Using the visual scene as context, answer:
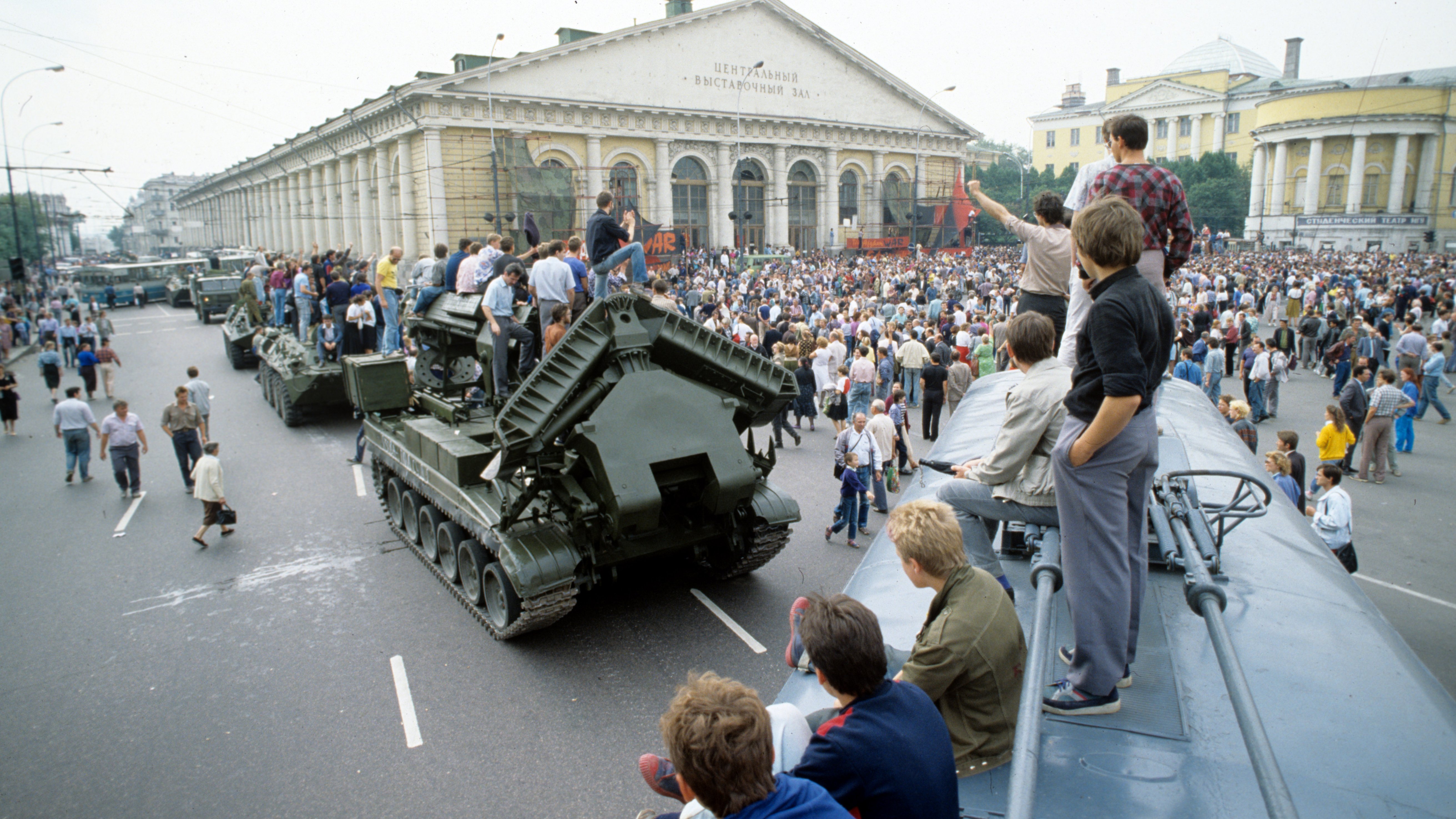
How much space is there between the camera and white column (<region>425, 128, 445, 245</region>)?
3884 centimetres

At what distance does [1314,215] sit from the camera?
5934 centimetres

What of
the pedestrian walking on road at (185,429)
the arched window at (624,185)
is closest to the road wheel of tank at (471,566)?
the pedestrian walking on road at (185,429)

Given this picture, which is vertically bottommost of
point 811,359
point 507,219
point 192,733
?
point 192,733

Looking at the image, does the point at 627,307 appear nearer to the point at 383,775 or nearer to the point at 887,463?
the point at 383,775

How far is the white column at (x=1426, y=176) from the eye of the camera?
5550 cm

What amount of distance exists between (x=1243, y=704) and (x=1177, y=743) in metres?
1.09

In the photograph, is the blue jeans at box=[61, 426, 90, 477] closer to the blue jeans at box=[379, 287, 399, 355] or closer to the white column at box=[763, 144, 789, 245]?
the blue jeans at box=[379, 287, 399, 355]

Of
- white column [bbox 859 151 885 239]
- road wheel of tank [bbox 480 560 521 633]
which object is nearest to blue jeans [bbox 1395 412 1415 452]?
road wheel of tank [bbox 480 560 521 633]

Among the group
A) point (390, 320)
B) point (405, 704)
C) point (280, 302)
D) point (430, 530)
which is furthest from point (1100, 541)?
point (280, 302)

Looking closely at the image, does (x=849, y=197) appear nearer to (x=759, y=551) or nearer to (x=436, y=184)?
Answer: (x=436, y=184)

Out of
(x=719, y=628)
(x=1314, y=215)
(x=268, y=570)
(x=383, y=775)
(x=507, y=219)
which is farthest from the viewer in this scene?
(x=1314, y=215)

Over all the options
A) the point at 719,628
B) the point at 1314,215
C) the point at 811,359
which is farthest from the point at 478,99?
the point at 1314,215

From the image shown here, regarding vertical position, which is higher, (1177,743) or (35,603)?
(1177,743)

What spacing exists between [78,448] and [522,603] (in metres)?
11.1
